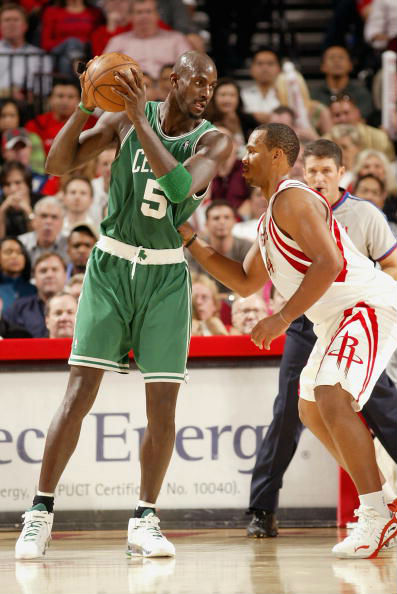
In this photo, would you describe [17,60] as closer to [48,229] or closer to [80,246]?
[48,229]

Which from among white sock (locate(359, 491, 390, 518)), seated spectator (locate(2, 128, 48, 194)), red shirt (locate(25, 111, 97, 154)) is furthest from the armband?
red shirt (locate(25, 111, 97, 154))

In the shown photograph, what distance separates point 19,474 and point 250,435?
1315 mm

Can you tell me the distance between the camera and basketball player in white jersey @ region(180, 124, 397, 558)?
4.52 meters

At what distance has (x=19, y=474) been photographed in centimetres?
597

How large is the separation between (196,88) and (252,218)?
15.4ft

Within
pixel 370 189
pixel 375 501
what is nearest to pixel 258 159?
pixel 375 501

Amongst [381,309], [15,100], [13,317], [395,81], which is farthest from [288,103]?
[381,309]

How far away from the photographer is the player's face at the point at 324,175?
5.42 meters

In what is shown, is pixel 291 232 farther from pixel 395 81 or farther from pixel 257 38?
pixel 257 38

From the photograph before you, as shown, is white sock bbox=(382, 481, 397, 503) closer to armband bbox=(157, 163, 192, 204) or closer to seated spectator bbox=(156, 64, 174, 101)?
armband bbox=(157, 163, 192, 204)

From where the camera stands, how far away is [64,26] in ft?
40.2

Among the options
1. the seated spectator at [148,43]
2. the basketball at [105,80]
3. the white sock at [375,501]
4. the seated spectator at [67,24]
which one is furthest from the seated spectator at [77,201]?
the white sock at [375,501]

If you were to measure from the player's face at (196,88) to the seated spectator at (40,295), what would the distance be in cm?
320

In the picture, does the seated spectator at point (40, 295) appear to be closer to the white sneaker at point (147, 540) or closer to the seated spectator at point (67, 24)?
the white sneaker at point (147, 540)
